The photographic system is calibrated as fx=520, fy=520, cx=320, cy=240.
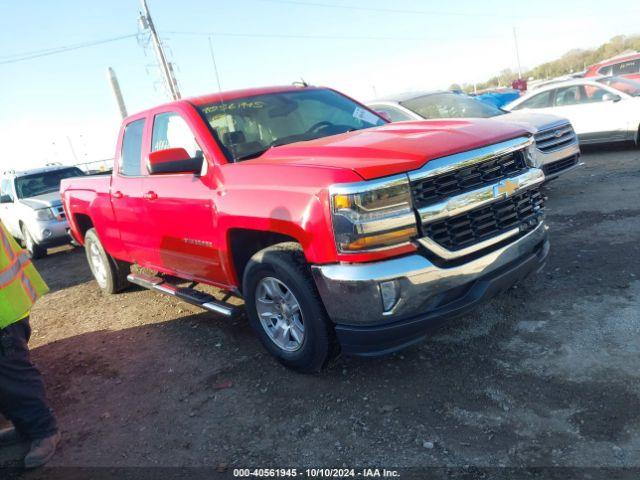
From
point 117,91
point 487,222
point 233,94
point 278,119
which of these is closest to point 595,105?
point 278,119

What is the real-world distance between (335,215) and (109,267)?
4.17 m

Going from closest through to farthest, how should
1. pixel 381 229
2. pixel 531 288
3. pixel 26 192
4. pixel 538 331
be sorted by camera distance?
pixel 381 229 < pixel 538 331 < pixel 531 288 < pixel 26 192

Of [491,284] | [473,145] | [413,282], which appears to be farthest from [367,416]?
[473,145]

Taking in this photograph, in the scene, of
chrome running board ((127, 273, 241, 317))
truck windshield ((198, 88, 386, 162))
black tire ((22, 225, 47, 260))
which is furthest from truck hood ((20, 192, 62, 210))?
truck windshield ((198, 88, 386, 162))

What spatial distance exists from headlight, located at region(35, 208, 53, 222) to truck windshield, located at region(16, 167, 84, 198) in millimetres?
1107

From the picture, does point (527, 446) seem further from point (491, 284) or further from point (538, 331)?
point (538, 331)

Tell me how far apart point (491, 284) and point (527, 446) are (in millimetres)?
903

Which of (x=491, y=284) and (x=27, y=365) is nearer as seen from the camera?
(x=491, y=284)

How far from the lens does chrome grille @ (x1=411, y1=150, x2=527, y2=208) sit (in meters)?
2.83

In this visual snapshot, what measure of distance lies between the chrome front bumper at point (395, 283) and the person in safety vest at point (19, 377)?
6.13 feet

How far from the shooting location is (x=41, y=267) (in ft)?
31.3

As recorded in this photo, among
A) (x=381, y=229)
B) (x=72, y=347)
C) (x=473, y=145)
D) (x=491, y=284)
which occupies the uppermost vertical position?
(x=473, y=145)

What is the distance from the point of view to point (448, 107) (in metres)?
8.12

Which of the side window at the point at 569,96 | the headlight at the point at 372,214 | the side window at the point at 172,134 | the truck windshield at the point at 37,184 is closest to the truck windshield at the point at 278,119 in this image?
the side window at the point at 172,134
